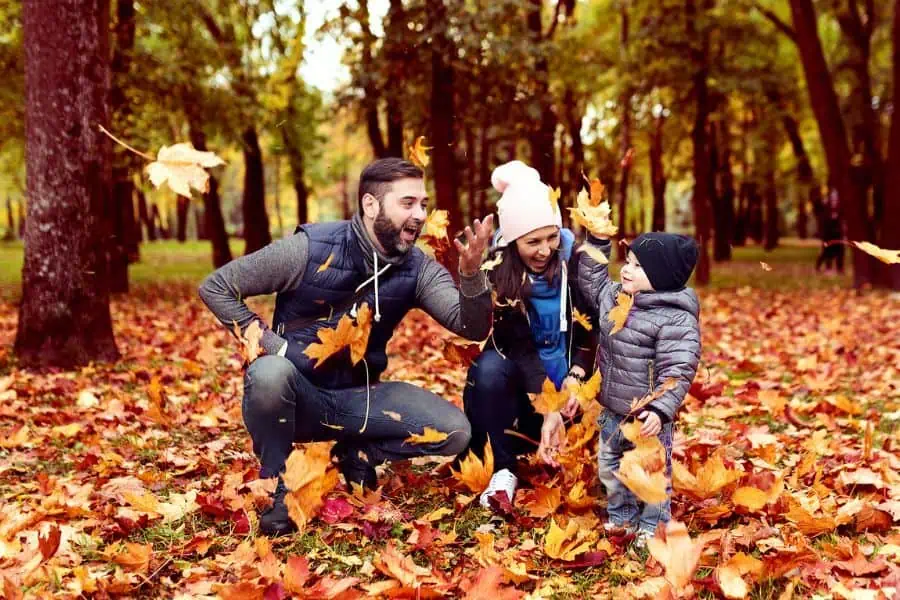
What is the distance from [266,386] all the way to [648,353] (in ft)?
4.60

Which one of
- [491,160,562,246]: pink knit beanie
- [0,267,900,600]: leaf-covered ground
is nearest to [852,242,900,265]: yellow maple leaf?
[0,267,900,600]: leaf-covered ground

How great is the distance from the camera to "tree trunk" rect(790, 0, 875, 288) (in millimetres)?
11969

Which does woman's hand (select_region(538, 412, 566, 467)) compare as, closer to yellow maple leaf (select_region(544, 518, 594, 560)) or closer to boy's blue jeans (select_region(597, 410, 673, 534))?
boy's blue jeans (select_region(597, 410, 673, 534))

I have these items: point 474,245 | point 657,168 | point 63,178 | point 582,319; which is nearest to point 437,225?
point 582,319

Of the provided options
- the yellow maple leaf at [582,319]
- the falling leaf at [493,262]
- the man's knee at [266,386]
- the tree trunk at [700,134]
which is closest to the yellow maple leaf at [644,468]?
the yellow maple leaf at [582,319]

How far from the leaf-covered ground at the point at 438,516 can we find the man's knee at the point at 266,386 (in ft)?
1.44

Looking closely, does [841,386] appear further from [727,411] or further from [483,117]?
[483,117]

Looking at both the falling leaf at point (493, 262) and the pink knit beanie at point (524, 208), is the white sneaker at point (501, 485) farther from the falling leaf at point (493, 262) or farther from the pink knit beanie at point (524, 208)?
the pink knit beanie at point (524, 208)

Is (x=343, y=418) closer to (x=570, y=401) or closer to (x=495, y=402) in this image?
(x=495, y=402)

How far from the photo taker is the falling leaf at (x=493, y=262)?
331 cm

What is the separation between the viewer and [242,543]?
287cm

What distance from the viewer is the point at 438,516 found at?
318 cm

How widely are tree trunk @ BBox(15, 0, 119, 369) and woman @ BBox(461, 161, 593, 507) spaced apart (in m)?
3.89

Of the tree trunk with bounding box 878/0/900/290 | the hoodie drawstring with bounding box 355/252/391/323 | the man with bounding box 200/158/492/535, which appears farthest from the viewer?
the tree trunk with bounding box 878/0/900/290
